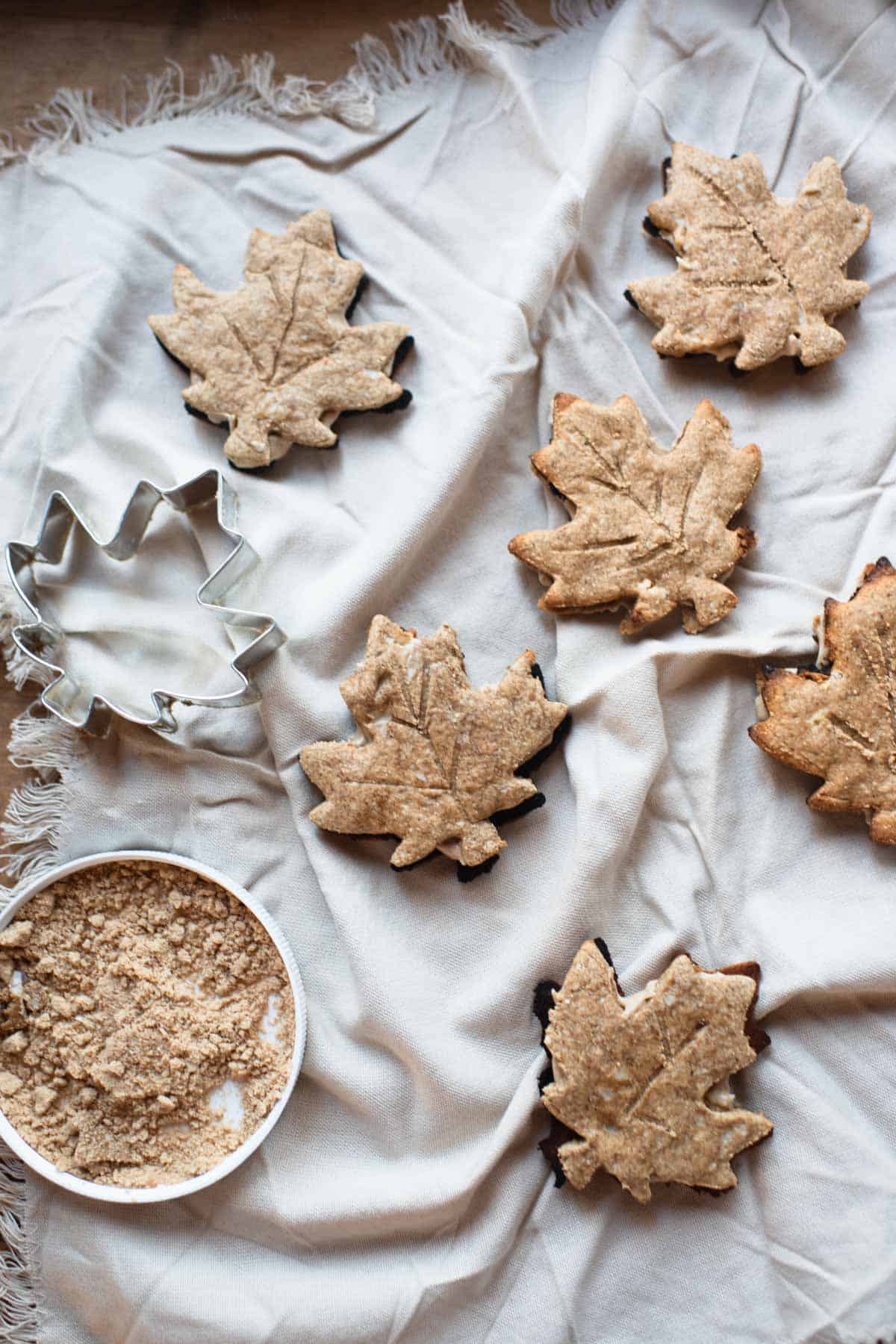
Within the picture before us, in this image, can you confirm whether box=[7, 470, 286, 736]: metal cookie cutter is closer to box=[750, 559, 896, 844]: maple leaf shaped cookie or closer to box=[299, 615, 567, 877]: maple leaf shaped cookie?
box=[299, 615, 567, 877]: maple leaf shaped cookie

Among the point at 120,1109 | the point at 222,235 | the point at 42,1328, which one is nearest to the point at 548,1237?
the point at 120,1109

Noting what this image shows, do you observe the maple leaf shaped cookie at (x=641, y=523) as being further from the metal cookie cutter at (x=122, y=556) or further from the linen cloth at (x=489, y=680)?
the metal cookie cutter at (x=122, y=556)

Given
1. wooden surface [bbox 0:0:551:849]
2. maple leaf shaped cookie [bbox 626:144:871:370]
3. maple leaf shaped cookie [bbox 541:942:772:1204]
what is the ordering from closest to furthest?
maple leaf shaped cookie [bbox 541:942:772:1204] < maple leaf shaped cookie [bbox 626:144:871:370] < wooden surface [bbox 0:0:551:849]

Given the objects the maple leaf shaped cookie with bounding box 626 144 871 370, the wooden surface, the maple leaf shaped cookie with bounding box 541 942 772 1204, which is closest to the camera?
the maple leaf shaped cookie with bounding box 541 942 772 1204

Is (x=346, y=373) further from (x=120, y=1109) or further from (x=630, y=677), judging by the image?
(x=120, y=1109)

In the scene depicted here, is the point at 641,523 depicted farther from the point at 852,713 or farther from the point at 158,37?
the point at 158,37

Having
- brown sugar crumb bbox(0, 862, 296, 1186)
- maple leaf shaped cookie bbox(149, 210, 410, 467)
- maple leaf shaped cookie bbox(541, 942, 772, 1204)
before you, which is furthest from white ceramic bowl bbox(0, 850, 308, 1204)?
maple leaf shaped cookie bbox(149, 210, 410, 467)

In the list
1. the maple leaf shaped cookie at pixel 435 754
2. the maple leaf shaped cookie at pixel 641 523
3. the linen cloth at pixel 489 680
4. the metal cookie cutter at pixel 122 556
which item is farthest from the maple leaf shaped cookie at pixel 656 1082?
the metal cookie cutter at pixel 122 556

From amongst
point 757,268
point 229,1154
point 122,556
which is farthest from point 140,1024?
point 757,268
